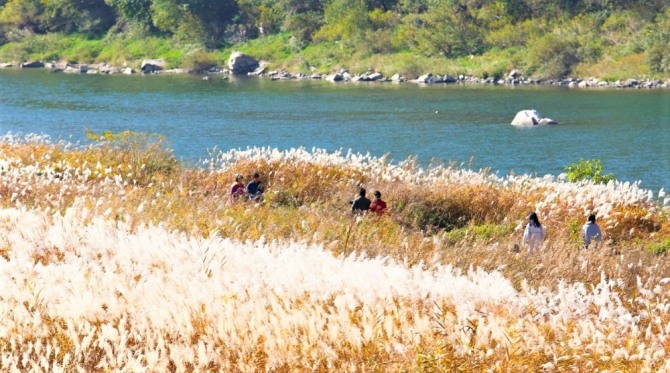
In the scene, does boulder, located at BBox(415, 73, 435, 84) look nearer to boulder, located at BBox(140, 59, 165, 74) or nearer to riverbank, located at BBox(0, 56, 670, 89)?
riverbank, located at BBox(0, 56, 670, 89)

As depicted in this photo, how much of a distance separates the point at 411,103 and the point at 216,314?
2302 inches

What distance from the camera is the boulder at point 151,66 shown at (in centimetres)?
9919

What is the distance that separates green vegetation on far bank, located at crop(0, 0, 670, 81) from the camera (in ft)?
263

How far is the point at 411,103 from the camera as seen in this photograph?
6500 centimetres

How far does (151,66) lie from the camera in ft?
327

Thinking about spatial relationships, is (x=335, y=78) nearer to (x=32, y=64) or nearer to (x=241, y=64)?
(x=241, y=64)

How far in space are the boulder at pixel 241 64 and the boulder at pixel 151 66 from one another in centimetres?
839

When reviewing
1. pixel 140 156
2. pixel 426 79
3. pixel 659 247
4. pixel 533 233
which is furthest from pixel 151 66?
pixel 533 233

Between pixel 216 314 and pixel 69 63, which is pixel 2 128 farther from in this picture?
pixel 69 63

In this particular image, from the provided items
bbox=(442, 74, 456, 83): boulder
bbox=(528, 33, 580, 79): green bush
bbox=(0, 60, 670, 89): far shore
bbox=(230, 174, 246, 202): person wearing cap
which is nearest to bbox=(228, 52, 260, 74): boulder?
bbox=(0, 60, 670, 89): far shore

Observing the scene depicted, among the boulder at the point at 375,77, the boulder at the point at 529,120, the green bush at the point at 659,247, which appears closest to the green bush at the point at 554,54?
the boulder at the point at 375,77

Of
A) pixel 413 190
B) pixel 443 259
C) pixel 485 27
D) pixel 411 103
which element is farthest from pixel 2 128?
pixel 485 27

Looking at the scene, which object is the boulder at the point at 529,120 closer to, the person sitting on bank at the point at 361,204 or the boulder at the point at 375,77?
the boulder at the point at 375,77

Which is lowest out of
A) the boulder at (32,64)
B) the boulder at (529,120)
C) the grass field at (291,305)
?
the boulder at (32,64)
